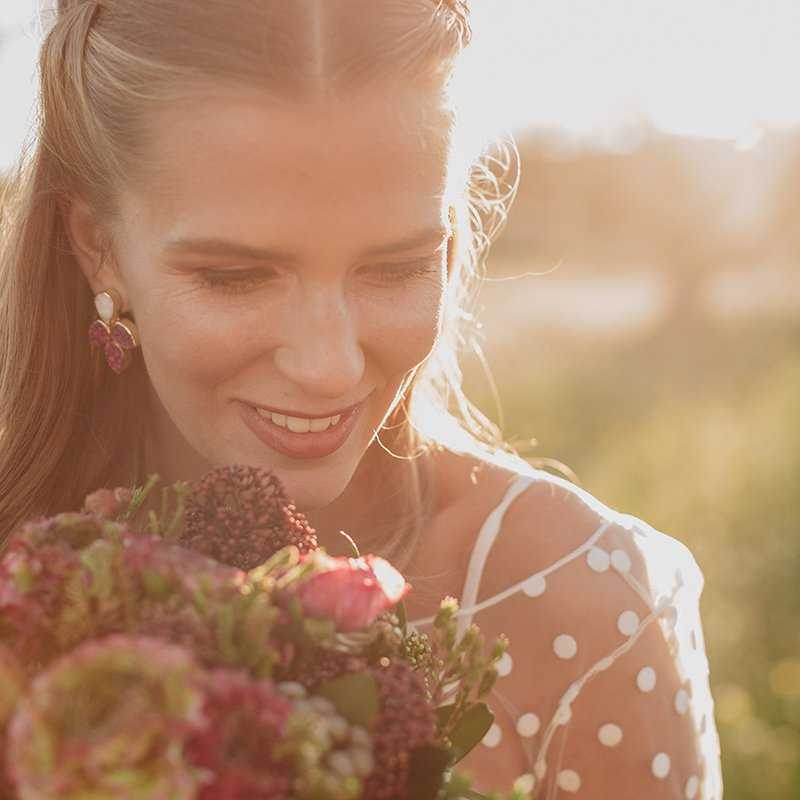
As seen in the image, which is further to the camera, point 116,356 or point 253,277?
point 116,356

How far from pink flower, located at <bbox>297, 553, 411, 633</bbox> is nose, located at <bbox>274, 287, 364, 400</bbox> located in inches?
31.4

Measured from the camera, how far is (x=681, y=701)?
231 cm

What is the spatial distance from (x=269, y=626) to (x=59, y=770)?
0.20 m

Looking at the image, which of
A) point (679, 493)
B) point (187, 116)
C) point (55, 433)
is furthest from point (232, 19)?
point (679, 493)

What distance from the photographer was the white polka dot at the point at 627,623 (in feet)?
7.57

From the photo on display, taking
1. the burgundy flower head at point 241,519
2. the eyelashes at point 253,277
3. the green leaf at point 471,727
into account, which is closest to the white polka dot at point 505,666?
the eyelashes at point 253,277

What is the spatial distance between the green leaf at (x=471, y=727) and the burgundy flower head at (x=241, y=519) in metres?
0.25

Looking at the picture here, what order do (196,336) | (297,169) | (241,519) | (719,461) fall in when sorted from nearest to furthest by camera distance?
(241,519) < (297,169) < (196,336) < (719,461)

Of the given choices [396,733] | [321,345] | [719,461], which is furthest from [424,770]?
[719,461]

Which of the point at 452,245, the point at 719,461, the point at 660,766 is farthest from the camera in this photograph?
the point at 719,461

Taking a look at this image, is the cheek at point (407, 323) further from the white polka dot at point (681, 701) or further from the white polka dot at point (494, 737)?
the white polka dot at point (681, 701)

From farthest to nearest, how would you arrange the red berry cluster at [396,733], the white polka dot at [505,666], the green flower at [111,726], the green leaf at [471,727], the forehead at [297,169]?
the white polka dot at [505,666]
the forehead at [297,169]
the green leaf at [471,727]
the red berry cluster at [396,733]
the green flower at [111,726]

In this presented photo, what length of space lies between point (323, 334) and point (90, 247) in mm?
642

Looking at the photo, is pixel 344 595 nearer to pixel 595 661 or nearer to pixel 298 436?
pixel 298 436
